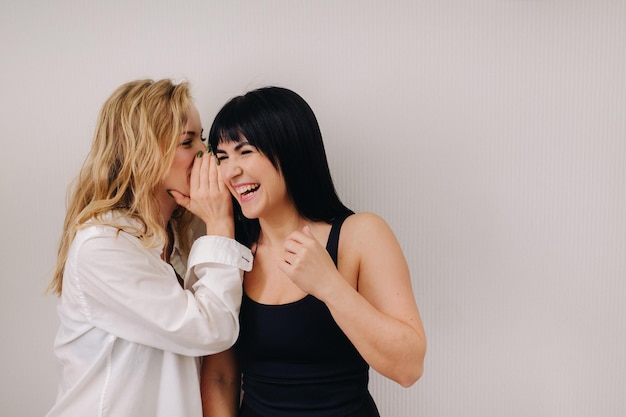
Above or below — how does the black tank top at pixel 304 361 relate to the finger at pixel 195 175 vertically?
below

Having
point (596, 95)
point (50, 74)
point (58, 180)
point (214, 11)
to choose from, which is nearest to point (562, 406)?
point (596, 95)

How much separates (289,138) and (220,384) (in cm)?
63

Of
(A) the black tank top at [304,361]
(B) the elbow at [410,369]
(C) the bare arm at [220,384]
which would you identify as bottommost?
(C) the bare arm at [220,384]

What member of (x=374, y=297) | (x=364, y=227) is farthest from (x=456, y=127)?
(x=374, y=297)

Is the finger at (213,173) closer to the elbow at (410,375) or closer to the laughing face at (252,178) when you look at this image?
the laughing face at (252,178)

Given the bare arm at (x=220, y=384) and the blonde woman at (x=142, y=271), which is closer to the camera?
the blonde woman at (x=142, y=271)

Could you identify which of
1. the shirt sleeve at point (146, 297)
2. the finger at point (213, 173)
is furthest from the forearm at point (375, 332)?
the finger at point (213, 173)

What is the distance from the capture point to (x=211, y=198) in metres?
1.21

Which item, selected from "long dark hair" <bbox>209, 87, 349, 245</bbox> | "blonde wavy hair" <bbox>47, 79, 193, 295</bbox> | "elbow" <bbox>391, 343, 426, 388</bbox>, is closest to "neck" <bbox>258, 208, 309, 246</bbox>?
"long dark hair" <bbox>209, 87, 349, 245</bbox>

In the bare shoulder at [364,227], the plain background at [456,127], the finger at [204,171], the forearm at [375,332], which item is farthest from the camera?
the plain background at [456,127]

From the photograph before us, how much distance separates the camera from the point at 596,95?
134 centimetres

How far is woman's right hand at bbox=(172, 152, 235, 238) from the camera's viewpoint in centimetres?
121

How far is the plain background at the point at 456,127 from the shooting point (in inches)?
53.2

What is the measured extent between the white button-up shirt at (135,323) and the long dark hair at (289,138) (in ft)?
0.68
